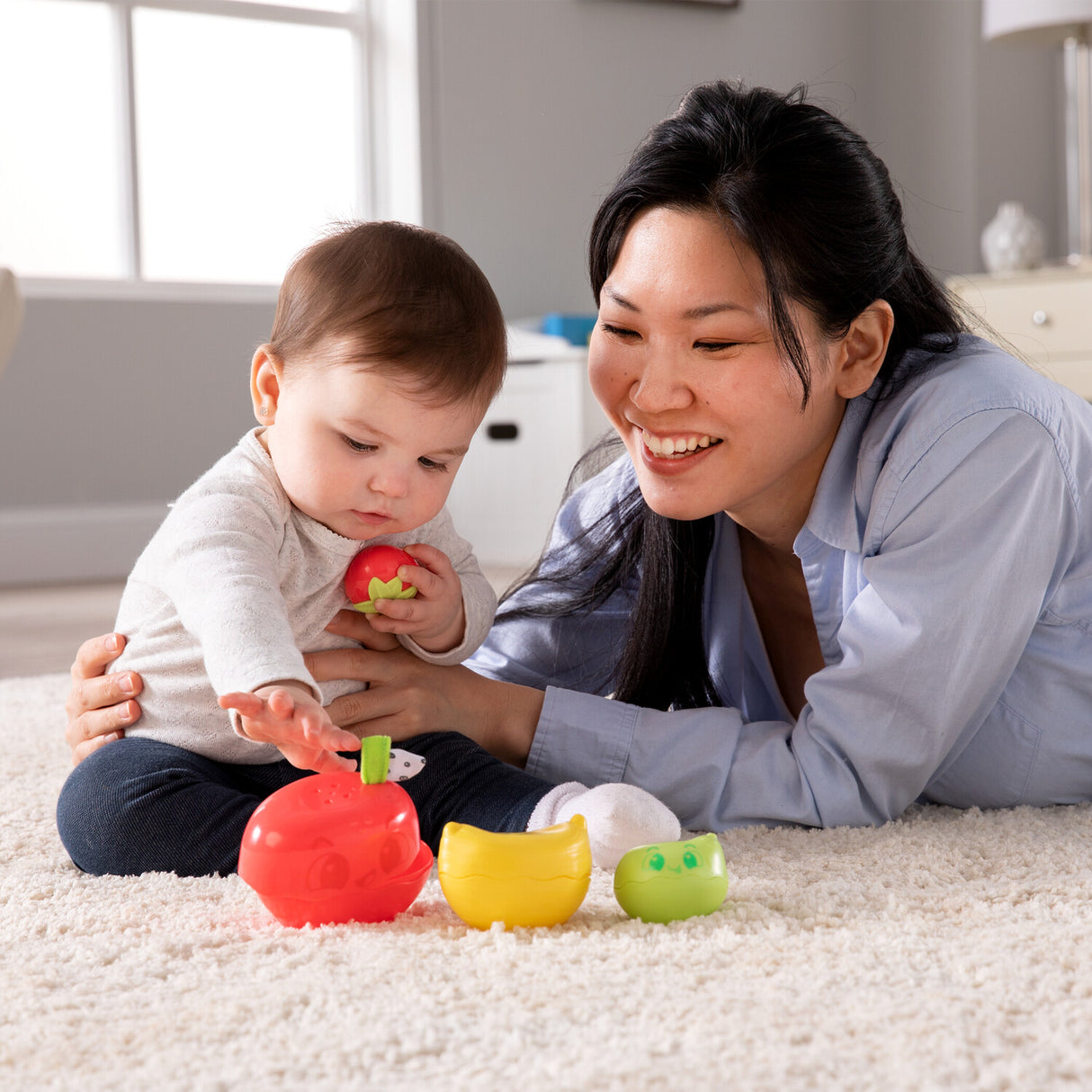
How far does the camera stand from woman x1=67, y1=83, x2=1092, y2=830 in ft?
3.40

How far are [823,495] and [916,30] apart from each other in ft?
12.6

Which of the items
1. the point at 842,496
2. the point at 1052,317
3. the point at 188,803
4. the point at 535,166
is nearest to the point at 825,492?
the point at 842,496

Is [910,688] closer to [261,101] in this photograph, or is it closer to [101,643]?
[101,643]

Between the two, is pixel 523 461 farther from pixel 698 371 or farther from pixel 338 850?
pixel 338 850

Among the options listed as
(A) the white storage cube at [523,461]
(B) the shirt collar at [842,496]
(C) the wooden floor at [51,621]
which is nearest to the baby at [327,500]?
(B) the shirt collar at [842,496]

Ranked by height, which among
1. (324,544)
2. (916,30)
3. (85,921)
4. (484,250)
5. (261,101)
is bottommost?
(85,921)

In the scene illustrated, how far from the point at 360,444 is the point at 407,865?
1.13 ft

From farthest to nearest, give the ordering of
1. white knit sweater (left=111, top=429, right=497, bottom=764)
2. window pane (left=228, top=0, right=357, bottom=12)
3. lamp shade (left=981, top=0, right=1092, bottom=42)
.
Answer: window pane (left=228, top=0, right=357, bottom=12)
lamp shade (left=981, top=0, right=1092, bottom=42)
white knit sweater (left=111, top=429, right=497, bottom=764)

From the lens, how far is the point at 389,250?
1026 millimetres

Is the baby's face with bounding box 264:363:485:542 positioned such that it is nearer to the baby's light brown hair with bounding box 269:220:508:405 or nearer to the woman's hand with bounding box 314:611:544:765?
the baby's light brown hair with bounding box 269:220:508:405

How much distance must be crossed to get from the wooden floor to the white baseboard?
4.4 inches

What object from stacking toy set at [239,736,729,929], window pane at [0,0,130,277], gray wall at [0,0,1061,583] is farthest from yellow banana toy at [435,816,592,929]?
window pane at [0,0,130,277]

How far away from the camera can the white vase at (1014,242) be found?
373 cm

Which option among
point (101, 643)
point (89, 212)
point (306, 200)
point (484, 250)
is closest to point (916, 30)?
point (484, 250)
